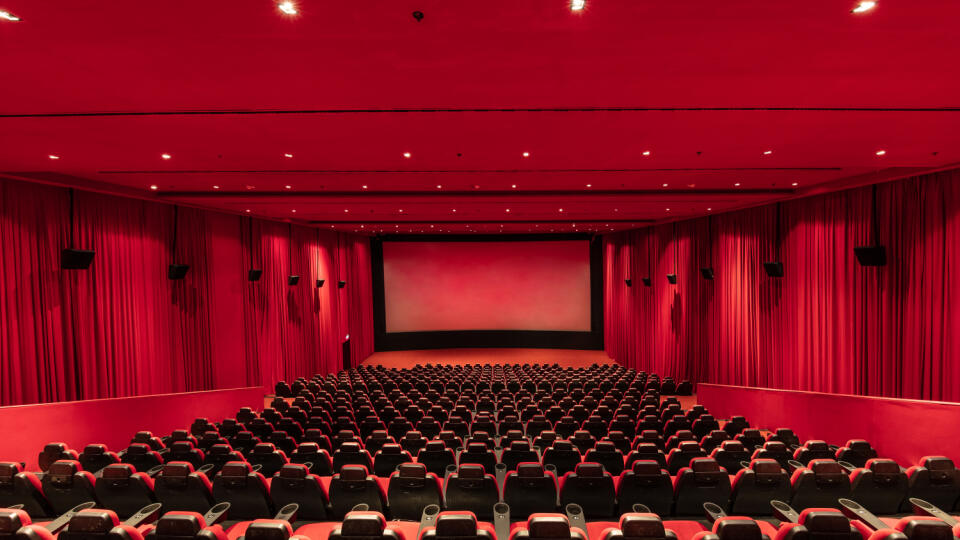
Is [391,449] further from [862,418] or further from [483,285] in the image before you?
[483,285]

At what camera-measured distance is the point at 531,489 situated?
5.38 meters

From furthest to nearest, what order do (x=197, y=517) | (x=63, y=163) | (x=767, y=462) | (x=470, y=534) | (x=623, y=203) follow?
(x=623, y=203)
(x=63, y=163)
(x=767, y=462)
(x=197, y=517)
(x=470, y=534)

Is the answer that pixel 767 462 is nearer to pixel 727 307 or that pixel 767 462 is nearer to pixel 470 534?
pixel 470 534

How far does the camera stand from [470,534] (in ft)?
11.3

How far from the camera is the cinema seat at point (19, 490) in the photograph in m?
5.22

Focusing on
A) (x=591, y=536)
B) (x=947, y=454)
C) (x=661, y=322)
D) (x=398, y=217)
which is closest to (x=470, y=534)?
(x=591, y=536)

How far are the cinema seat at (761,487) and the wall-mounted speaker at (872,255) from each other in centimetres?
761

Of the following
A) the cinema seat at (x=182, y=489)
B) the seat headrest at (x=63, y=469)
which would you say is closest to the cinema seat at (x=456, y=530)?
the cinema seat at (x=182, y=489)

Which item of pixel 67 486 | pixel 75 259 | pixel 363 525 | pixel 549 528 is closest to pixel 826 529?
pixel 549 528

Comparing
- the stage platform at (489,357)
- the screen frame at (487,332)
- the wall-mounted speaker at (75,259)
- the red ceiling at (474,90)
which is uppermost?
the red ceiling at (474,90)

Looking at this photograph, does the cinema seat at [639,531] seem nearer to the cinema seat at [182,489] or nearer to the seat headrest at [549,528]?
the seat headrest at [549,528]

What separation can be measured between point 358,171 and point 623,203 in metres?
7.99

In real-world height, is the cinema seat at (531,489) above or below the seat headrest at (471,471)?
below

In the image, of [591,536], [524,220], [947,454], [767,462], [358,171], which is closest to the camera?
[591,536]
